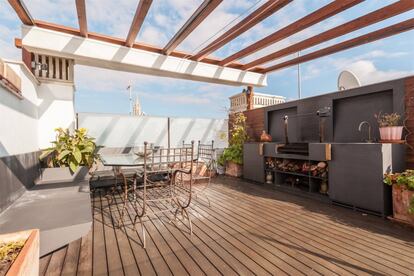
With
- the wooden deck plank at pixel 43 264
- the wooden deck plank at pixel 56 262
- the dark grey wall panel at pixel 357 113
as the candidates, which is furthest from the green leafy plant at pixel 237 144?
the wooden deck plank at pixel 43 264

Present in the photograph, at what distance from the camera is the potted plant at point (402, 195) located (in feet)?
8.04

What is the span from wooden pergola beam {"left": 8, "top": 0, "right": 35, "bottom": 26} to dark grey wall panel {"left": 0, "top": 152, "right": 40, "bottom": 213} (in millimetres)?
1975

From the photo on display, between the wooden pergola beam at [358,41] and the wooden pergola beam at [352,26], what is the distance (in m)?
0.49

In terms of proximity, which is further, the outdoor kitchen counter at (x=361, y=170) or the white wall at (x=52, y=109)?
the white wall at (x=52, y=109)

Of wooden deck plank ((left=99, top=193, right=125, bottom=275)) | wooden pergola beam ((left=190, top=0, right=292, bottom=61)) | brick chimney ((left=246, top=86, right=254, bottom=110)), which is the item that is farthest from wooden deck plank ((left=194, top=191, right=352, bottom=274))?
brick chimney ((left=246, top=86, right=254, bottom=110))

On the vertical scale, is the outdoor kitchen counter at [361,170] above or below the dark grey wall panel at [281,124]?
below

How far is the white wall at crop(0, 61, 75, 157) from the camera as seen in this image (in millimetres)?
2439

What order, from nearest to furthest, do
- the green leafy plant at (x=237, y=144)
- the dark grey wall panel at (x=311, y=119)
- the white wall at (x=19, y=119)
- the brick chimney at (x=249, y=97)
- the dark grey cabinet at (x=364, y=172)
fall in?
the white wall at (x=19, y=119)
the dark grey cabinet at (x=364, y=172)
the dark grey wall panel at (x=311, y=119)
the green leafy plant at (x=237, y=144)
the brick chimney at (x=249, y=97)

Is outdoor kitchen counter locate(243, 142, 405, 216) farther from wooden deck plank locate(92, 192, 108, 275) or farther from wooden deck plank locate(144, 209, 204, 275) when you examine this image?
wooden deck plank locate(92, 192, 108, 275)

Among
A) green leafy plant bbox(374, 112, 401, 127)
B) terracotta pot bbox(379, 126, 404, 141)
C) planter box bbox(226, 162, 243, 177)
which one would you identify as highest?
green leafy plant bbox(374, 112, 401, 127)

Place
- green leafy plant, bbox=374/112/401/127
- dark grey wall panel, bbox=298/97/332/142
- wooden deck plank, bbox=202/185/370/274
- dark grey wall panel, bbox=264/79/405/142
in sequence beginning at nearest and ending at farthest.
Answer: wooden deck plank, bbox=202/185/370/274 < green leafy plant, bbox=374/112/401/127 < dark grey wall panel, bbox=264/79/405/142 < dark grey wall panel, bbox=298/97/332/142

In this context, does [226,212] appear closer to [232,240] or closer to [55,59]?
[232,240]

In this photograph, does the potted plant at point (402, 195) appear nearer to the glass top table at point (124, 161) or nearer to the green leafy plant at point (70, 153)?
the glass top table at point (124, 161)

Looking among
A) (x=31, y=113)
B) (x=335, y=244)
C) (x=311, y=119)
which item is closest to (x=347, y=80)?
(x=311, y=119)
